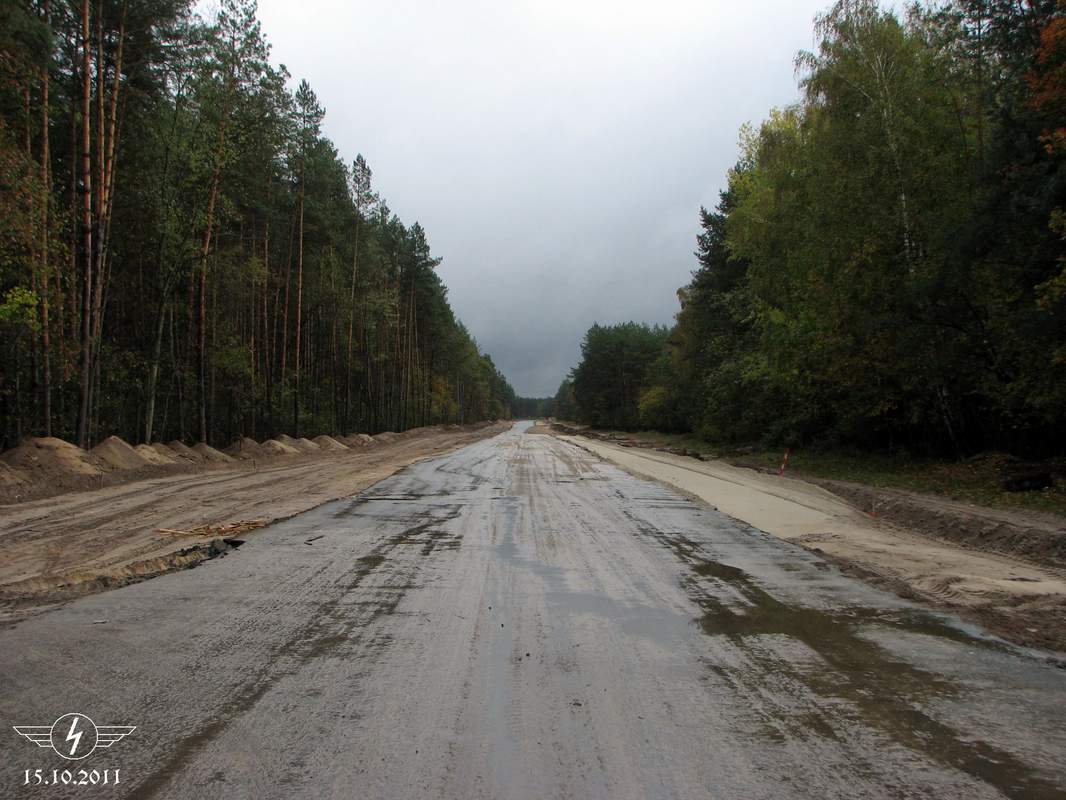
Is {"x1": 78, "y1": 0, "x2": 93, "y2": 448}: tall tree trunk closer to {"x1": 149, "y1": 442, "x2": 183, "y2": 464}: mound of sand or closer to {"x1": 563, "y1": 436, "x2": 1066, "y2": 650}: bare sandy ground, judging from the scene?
{"x1": 149, "y1": 442, "x2": 183, "y2": 464}: mound of sand

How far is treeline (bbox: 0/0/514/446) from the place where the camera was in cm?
1447

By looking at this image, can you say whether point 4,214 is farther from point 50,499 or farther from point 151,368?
point 151,368

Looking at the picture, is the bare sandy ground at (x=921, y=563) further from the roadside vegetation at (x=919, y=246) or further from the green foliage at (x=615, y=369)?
the green foliage at (x=615, y=369)

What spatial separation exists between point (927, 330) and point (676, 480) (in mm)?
7822

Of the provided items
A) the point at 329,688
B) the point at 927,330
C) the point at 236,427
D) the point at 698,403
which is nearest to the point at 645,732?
the point at 329,688

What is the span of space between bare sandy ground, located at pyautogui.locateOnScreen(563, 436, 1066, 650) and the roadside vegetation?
392 centimetres

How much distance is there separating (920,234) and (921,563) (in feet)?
44.8

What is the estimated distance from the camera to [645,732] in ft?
9.82

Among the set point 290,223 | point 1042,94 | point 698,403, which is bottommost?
point 698,403

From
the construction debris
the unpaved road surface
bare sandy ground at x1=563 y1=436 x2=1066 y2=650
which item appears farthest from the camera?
the construction debris

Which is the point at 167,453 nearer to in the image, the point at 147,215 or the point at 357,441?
the point at 147,215

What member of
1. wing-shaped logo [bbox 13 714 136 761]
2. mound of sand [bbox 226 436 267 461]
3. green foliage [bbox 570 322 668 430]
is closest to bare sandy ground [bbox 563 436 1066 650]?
wing-shaped logo [bbox 13 714 136 761]

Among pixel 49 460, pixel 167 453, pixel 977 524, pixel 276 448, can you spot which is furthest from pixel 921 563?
pixel 276 448

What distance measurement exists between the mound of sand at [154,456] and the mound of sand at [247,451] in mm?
3703
